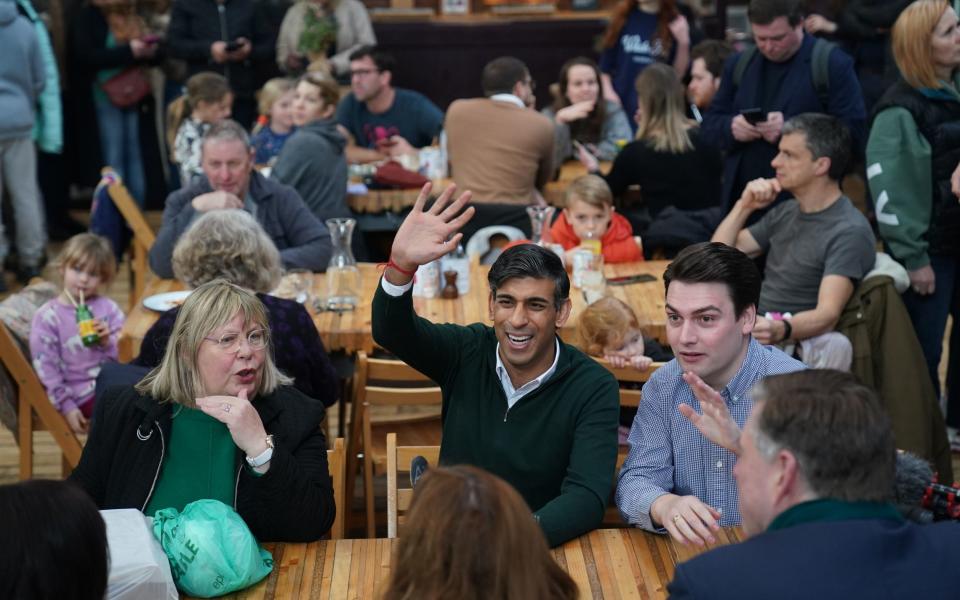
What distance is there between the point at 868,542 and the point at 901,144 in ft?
10.6

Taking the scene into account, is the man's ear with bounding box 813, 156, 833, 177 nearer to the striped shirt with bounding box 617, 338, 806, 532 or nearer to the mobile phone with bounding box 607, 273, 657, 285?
the mobile phone with bounding box 607, 273, 657, 285

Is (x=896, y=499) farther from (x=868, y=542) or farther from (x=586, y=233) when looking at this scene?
(x=586, y=233)

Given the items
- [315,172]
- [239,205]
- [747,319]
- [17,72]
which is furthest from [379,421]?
[17,72]

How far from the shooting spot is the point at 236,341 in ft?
10.4

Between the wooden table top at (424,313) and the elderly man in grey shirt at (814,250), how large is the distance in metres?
0.44

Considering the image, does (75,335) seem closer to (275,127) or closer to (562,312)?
(562,312)

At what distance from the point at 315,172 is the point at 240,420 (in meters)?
3.46

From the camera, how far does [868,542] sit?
6.73ft

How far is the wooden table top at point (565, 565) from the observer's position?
2.67m

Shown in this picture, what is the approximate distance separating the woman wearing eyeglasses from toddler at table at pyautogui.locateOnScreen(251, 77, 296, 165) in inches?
172

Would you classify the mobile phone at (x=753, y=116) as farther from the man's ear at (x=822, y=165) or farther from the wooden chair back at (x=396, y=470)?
the wooden chair back at (x=396, y=470)

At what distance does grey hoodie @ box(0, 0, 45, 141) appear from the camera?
24.8 feet

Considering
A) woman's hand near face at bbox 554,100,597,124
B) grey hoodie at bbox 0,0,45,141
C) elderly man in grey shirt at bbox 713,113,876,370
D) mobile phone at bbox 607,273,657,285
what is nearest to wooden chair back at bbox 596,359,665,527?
elderly man in grey shirt at bbox 713,113,876,370

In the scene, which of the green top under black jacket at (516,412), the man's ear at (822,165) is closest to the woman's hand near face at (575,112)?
the man's ear at (822,165)
